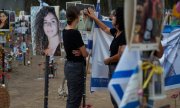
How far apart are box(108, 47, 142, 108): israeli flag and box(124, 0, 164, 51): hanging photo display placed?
187mm

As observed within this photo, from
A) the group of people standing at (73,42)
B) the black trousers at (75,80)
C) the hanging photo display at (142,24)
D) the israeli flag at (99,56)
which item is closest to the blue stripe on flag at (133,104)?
the hanging photo display at (142,24)

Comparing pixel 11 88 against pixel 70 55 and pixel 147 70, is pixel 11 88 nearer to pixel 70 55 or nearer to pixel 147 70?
pixel 70 55

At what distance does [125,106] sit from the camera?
114 inches

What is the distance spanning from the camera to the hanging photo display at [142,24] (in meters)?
2.77

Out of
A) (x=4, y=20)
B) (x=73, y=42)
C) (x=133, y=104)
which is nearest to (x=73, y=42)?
(x=73, y=42)

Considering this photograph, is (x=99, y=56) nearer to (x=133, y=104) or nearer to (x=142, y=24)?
(x=133, y=104)

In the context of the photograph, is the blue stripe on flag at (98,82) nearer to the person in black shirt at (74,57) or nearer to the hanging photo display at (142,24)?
the person in black shirt at (74,57)

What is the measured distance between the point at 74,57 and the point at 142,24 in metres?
2.38

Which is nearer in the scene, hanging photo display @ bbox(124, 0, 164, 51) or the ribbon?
hanging photo display @ bbox(124, 0, 164, 51)

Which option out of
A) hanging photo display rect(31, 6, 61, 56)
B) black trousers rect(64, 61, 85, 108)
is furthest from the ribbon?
hanging photo display rect(31, 6, 61, 56)

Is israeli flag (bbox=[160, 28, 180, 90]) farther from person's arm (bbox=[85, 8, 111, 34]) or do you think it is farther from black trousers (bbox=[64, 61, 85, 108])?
black trousers (bbox=[64, 61, 85, 108])

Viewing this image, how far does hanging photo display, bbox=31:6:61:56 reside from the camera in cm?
552

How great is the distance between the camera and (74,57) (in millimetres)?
5113

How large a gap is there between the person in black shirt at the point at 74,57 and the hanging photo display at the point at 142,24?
2.15m
